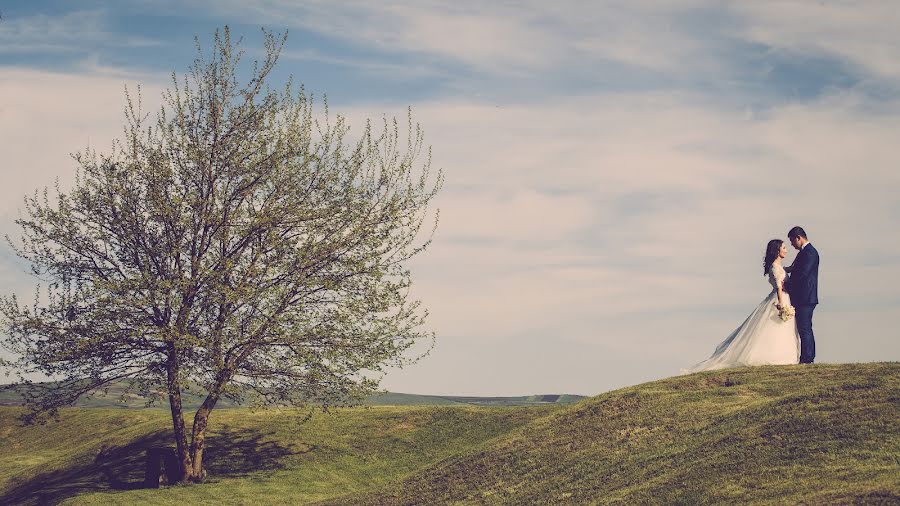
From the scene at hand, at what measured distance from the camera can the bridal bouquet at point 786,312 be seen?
30734mm

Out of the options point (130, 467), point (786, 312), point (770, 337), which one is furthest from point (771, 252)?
point (130, 467)

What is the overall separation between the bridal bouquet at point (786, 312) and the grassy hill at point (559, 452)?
238 centimetres

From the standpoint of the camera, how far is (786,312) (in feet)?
101

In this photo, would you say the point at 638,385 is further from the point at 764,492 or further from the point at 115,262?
the point at 115,262

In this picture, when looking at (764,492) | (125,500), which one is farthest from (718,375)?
(125,500)

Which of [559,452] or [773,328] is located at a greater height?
[773,328]

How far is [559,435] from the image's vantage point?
1246 inches

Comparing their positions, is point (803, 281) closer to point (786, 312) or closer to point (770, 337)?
point (786, 312)

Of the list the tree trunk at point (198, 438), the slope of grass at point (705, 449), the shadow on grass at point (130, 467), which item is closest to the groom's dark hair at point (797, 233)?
the slope of grass at point (705, 449)

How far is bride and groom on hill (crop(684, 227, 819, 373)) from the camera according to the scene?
30.3m

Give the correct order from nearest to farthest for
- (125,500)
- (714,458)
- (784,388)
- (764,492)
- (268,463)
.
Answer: (764,492) < (714,458) < (784,388) < (125,500) < (268,463)

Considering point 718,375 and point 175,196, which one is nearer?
point 718,375

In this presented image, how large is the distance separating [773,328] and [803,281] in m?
2.14

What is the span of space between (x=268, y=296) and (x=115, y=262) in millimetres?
7334
